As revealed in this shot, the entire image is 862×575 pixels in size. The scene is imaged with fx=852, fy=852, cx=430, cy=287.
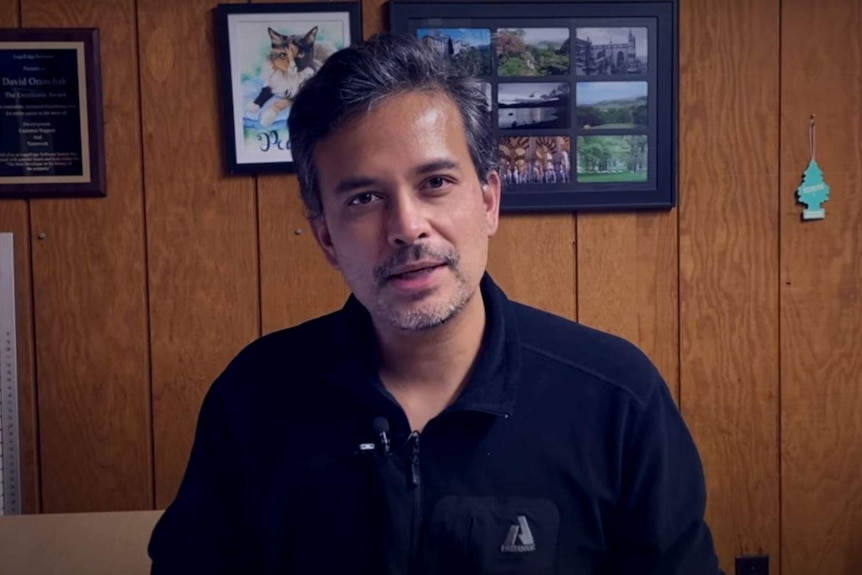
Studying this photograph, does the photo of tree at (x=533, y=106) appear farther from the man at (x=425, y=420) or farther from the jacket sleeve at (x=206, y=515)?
the jacket sleeve at (x=206, y=515)

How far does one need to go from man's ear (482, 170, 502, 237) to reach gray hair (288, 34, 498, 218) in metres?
0.02

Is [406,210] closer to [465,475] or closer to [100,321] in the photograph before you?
[465,475]

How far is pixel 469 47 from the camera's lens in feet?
5.77

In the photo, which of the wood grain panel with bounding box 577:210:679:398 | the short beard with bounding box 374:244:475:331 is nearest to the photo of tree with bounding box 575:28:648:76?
the wood grain panel with bounding box 577:210:679:398

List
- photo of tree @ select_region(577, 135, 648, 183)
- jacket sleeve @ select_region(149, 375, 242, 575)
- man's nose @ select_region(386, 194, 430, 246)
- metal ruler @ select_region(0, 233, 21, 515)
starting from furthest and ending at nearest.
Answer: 1. photo of tree @ select_region(577, 135, 648, 183)
2. metal ruler @ select_region(0, 233, 21, 515)
3. jacket sleeve @ select_region(149, 375, 242, 575)
4. man's nose @ select_region(386, 194, 430, 246)

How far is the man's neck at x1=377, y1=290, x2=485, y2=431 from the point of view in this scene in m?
1.14

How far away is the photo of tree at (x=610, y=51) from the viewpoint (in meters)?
1.78

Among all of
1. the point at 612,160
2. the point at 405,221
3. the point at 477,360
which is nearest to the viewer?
the point at 405,221

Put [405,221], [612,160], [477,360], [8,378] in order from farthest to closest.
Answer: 1. [612,160]
2. [8,378]
3. [477,360]
4. [405,221]

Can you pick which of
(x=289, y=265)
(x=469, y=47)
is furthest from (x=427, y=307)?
(x=469, y=47)

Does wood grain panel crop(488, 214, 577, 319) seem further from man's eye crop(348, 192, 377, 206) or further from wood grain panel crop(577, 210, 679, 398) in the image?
man's eye crop(348, 192, 377, 206)

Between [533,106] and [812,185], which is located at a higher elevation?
[533,106]

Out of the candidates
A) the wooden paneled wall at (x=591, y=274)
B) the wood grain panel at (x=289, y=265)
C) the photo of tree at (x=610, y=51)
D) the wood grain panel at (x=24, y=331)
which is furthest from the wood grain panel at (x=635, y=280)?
the wood grain panel at (x=24, y=331)

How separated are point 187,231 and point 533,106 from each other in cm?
76
